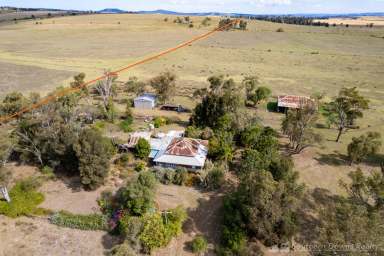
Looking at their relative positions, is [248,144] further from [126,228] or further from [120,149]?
[126,228]

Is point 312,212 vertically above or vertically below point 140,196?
below

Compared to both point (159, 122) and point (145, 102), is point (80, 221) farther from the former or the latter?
point (145, 102)

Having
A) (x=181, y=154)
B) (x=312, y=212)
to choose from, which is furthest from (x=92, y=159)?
(x=312, y=212)

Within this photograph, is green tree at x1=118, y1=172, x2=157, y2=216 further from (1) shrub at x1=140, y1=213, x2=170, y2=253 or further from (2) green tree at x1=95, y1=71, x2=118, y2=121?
(2) green tree at x1=95, y1=71, x2=118, y2=121

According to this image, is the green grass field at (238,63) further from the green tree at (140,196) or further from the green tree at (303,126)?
the green tree at (140,196)

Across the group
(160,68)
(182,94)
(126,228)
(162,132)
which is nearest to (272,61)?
(160,68)

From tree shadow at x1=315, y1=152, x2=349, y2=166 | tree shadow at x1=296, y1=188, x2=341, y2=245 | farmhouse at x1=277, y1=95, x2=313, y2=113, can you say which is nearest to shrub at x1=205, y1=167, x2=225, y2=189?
tree shadow at x1=296, y1=188, x2=341, y2=245

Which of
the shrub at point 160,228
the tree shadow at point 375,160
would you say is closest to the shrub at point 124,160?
the shrub at point 160,228
